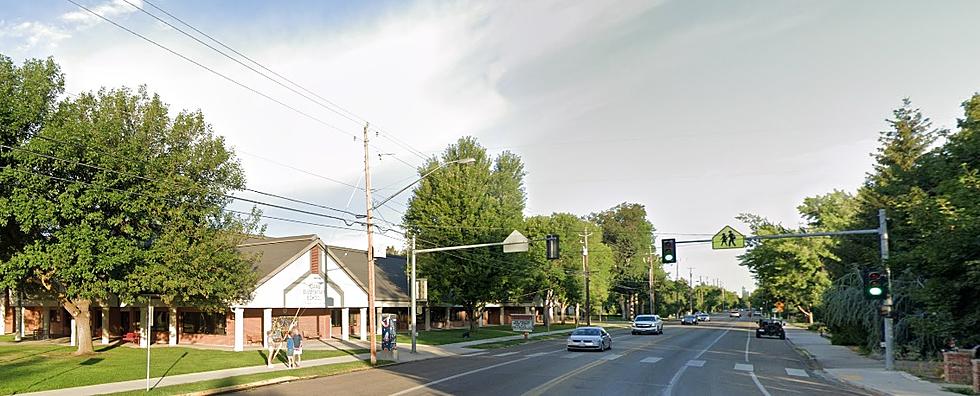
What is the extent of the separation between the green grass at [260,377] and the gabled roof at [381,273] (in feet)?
59.7

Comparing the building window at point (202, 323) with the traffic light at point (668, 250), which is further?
the building window at point (202, 323)

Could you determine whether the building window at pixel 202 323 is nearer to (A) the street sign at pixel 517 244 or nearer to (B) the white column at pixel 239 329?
(B) the white column at pixel 239 329

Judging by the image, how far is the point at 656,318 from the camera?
5778cm

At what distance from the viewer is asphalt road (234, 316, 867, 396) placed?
18.3 m

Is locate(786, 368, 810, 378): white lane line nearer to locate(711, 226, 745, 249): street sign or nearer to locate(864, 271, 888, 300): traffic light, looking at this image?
locate(864, 271, 888, 300): traffic light

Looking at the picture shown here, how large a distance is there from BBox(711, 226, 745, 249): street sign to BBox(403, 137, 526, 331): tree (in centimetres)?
2013

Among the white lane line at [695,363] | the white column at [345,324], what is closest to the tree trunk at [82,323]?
the white column at [345,324]

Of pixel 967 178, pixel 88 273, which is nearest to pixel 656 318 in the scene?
pixel 967 178

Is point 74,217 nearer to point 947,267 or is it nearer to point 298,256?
point 298,256

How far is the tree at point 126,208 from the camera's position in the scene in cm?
2567

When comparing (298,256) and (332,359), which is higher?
(298,256)

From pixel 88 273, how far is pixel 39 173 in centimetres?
428

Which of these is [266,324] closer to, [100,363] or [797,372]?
[100,363]

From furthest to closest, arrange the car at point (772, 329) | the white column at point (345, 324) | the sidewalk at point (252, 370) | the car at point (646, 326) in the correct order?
the car at point (646, 326) < the car at point (772, 329) < the white column at point (345, 324) < the sidewalk at point (252, 370)
